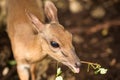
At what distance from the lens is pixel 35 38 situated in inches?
154

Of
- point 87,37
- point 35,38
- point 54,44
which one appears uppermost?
point 54,44

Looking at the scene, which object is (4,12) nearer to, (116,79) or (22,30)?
(22,30)

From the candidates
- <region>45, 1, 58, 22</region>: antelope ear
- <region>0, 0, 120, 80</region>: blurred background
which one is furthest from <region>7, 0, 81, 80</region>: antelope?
<region>0, 0, 120, 80</region>: blurred background

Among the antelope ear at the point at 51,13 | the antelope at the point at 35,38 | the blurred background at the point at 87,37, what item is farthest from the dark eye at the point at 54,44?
the blurred background at the point at 87,37

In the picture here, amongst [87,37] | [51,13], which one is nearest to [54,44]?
[51,13]

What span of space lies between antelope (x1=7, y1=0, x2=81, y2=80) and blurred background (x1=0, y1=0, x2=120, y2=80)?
39 cm

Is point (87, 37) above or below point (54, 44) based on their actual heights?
below

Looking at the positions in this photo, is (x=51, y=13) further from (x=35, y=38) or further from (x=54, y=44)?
(x=54, y=44)

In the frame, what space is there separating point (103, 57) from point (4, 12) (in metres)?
1.24

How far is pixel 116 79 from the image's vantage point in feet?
14.4

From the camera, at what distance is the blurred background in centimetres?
468

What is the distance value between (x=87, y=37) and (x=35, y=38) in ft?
5.03

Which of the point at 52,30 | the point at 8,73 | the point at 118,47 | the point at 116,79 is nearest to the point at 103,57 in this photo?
the point at 118,47

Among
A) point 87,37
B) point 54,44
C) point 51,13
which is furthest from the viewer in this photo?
point 87,37
